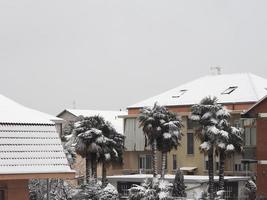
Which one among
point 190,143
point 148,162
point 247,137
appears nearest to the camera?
point 247,137

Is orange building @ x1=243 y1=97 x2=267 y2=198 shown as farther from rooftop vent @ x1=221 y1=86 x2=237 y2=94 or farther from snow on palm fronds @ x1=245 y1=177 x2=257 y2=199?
rooftop vent @ x1=221 y1=86 x2=237 y2=94

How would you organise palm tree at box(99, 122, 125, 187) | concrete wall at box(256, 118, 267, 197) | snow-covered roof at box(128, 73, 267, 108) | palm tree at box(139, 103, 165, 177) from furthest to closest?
1. snow-covered roof at box(128, 73, 267, 108)
2. palm tree at box(139, 103, 165, 177)
3. palm tree at box(99, 122, 125, 187)
4. concrete wall at box(256, 118, 267, 197)

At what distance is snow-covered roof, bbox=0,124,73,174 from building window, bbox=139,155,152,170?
Answer: 51.2 metres

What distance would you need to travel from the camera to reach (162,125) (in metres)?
54.8

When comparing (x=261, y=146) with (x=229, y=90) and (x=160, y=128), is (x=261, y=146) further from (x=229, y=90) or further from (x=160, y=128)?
(x=229, y=90)

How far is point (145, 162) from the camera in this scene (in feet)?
229

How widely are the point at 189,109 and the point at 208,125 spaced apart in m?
15.8

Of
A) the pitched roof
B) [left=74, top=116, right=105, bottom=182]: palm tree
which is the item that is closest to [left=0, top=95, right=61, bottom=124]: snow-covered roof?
the pitched roof

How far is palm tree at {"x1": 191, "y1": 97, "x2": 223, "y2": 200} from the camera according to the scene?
160 feet

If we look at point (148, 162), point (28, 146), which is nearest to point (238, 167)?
point (148, 162)

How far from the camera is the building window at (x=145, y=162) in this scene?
6925 centimetres

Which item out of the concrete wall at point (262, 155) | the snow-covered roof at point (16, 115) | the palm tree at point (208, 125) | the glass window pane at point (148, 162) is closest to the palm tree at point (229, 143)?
the palm tree at point (208, 125)

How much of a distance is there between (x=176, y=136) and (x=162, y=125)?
4.89ft

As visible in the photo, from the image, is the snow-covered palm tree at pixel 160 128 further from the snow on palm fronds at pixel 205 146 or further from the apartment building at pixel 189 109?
the apartment building at pixel 189 109
